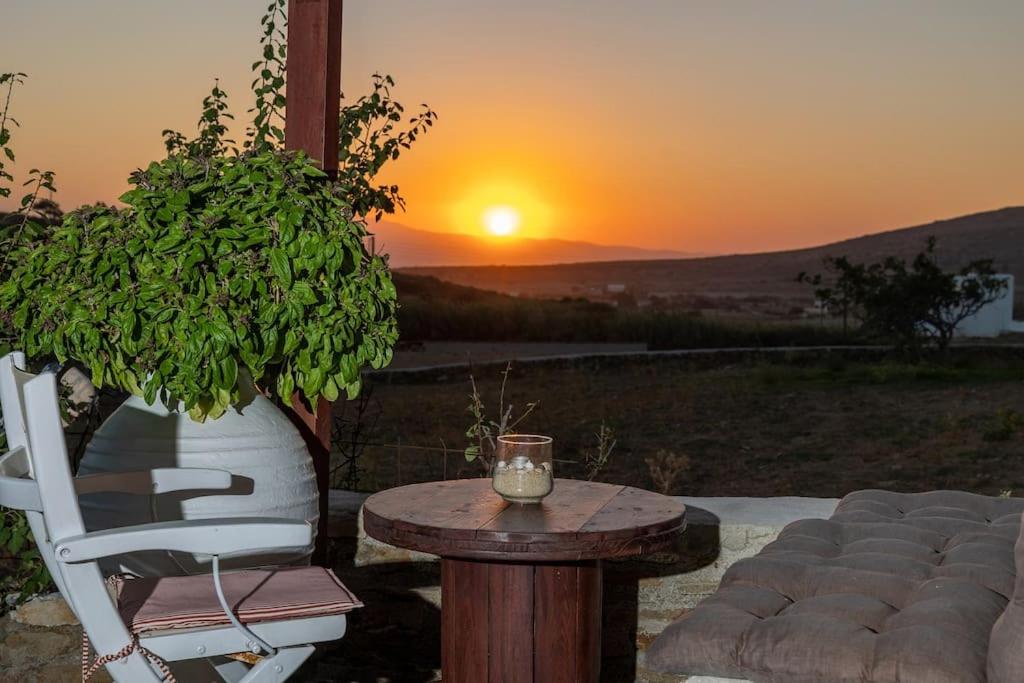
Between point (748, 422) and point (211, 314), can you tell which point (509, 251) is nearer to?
point (748, 422)

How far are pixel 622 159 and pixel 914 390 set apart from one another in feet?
16.8

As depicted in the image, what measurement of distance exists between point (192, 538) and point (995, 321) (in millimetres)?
17311

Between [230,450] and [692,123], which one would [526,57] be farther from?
[230,450]

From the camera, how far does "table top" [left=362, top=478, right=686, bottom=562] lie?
2160 mm

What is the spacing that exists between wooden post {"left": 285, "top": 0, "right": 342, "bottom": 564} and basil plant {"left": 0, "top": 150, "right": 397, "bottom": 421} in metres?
0.54

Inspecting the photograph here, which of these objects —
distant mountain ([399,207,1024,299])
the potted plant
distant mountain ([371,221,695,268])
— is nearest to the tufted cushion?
the potted plant

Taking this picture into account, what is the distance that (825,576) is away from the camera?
7.33ft

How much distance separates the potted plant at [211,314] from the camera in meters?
2.38

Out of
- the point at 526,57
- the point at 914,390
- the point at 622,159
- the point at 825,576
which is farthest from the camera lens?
the point at 914,390

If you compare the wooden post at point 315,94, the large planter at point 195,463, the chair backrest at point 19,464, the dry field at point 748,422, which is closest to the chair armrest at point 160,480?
the large planter at point 195,463

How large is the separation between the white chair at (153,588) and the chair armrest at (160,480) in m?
0.27

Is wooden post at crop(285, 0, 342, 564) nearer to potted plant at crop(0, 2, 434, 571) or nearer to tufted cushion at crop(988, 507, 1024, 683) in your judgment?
potted plant at crop(0, 2, 434, 571)

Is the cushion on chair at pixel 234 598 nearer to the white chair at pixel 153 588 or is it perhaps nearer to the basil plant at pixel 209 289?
the white chair at pixel 153 588

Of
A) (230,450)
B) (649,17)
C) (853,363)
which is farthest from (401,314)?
(230,450)
